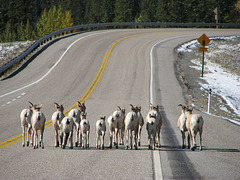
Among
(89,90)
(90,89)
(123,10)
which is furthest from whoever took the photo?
(123,10)

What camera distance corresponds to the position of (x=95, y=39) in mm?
45875

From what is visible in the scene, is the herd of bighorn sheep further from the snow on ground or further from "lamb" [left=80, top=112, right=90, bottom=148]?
the snow on ground

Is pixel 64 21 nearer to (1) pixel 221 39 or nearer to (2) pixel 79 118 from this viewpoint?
(1) pixel 221 39

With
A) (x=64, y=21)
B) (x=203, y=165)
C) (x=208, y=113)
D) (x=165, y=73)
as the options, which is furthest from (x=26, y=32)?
(x=203, y=165)

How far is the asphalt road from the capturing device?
9.21 meters

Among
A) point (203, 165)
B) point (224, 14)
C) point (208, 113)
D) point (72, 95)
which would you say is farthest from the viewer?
point (224, 14)

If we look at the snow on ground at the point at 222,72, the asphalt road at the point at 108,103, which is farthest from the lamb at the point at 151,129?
the snow on ground at the point at 222,72

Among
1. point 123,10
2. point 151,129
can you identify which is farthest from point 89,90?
point 123,10

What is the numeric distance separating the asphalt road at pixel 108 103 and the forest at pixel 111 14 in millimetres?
33352

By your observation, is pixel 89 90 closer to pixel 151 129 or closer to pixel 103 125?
pixel 103 125

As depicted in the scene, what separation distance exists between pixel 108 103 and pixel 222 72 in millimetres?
16297

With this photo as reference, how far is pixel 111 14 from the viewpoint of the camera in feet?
338

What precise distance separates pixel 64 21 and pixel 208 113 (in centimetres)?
8787

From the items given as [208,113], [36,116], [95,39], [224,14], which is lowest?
[208,113]
